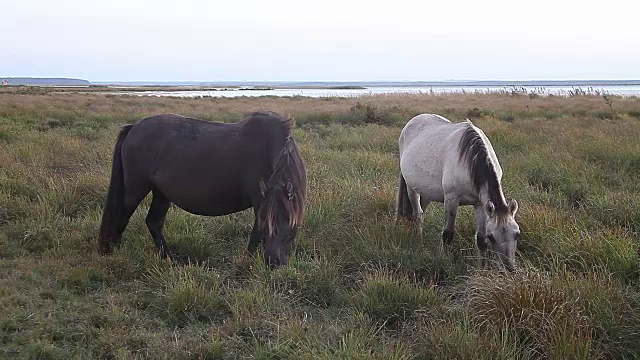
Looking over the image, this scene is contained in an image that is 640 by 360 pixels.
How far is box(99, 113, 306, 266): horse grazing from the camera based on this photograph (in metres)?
4.30

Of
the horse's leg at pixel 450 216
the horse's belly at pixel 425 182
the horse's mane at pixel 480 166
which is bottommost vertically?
the horse's leg at pixel 450 216

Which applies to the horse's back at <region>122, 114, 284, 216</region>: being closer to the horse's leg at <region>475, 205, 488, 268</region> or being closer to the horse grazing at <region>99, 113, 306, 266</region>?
the horse grazing at <region>99, 113, 306, 266</region>

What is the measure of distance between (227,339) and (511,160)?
6546 mm

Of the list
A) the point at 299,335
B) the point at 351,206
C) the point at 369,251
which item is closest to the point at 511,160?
the point at 351,206

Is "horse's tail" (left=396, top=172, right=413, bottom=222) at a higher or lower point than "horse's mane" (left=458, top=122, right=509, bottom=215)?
lower

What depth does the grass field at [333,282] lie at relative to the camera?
10.1 ft

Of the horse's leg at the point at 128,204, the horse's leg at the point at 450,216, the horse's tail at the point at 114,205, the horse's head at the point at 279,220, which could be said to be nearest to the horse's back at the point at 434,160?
the horse's leg at the point at 450,216

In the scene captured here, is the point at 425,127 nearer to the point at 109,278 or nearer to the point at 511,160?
the point at 511,160

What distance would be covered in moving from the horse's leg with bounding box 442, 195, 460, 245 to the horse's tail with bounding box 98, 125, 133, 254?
9.94ft

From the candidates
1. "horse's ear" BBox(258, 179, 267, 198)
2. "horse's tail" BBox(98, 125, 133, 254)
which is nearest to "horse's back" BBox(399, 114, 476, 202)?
"horse's ear" BBox(258, 179, 267, 198)

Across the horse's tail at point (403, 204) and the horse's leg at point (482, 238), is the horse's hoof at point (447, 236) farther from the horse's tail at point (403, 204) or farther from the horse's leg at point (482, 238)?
the horse's tail at point (403, 204)

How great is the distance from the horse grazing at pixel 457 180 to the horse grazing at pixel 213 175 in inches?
54.4

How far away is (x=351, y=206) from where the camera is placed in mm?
6055

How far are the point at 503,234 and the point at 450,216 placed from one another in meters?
0.93
